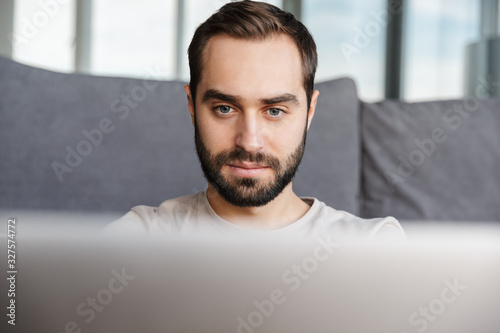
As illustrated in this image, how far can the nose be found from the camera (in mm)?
739

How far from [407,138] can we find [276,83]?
768 millimetres

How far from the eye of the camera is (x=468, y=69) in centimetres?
334

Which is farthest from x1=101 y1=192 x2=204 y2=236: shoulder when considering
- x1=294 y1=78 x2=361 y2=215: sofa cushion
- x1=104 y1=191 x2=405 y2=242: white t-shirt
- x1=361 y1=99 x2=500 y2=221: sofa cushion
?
x1=361 y1=99 x2=500 y2=221: sofa cushion

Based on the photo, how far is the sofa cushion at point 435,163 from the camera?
4.56 feet

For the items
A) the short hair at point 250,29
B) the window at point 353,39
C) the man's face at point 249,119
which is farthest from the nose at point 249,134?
the window at point 353,39

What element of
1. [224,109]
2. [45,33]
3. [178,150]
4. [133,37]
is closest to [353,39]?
[133,37]

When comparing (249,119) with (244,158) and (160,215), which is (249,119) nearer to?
(244,158)

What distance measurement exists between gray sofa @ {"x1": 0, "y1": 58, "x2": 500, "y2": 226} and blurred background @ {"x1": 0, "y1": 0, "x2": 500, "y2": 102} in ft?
6.57

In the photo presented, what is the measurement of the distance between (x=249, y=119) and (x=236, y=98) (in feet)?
0.15

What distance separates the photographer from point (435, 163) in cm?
140

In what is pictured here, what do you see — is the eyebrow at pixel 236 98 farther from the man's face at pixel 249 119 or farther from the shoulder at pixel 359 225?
the shoulder at pixel 359 225

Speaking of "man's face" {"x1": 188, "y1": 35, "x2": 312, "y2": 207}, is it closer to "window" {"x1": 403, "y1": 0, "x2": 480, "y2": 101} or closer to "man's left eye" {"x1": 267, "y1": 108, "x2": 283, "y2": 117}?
"man's left eye" {"x1": 267, "y1": 108, "x2": 283, "y2": 117}

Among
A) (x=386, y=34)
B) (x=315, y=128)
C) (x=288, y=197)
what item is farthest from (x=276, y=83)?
(x=386, y=34)

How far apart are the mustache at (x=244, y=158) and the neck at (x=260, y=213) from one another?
0.12 metres
